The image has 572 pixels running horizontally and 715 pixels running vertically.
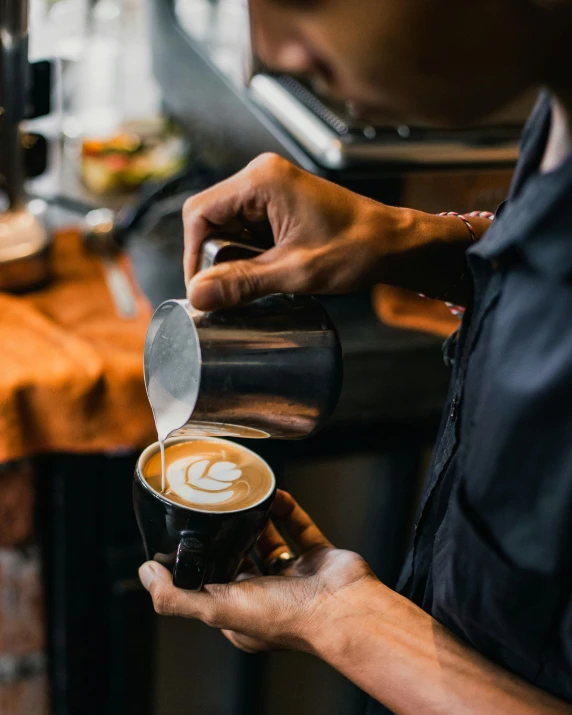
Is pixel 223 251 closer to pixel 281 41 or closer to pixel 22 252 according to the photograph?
pixel 281 41

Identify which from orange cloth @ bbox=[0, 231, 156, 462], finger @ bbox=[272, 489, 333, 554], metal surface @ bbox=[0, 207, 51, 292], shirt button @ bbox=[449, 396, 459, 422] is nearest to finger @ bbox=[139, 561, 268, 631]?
finger @ bbox=[272, 489, 333, 554]

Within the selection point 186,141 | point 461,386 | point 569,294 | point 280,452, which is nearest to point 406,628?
point 461,386

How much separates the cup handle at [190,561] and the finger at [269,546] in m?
0.13

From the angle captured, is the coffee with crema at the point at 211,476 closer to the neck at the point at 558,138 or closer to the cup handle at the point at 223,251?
the cup handle at the point at 223,251

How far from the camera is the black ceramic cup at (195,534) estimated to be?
2.64ft

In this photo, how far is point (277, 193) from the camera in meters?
0.78

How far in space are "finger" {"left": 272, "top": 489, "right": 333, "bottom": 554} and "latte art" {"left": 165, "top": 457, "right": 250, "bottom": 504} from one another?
7cm

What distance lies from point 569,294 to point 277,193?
30cm

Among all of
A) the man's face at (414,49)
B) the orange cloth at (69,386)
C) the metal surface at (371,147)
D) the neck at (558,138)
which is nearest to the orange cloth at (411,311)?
the metal surface at (371,147)

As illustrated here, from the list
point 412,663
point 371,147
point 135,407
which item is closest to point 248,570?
point 412,663

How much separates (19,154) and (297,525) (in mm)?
918

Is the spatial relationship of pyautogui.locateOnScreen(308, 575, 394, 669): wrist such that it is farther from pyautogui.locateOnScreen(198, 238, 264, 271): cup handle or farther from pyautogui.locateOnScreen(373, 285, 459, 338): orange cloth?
pyautogui.locateOnScreen(373, 285, 459, 338): orange cloth

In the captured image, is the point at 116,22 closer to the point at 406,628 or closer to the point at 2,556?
the point at 2,556

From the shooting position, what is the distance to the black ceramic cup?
804 mm
